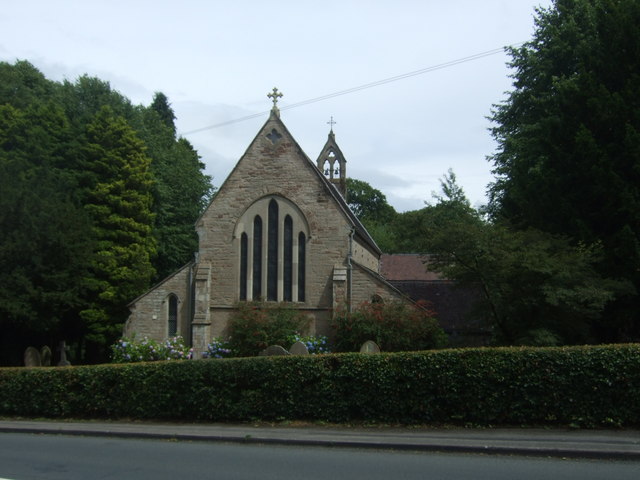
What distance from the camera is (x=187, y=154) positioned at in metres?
49.1

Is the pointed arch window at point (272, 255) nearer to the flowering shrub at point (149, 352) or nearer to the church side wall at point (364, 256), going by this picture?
the church side wall at point (364, 256)

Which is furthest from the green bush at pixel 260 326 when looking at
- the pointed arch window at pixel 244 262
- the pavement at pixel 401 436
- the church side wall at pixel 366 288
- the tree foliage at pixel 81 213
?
the tree foliage at pixel 81 213

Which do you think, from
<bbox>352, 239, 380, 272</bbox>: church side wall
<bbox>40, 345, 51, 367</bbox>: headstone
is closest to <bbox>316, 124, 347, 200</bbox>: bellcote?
<bbox>352, 239, 380, 272</bbox>: church side wall

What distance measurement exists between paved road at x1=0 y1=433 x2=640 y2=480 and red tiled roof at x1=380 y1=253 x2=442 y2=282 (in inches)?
1208

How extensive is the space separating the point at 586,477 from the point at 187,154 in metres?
43.1

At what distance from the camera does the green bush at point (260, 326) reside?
24.9 m

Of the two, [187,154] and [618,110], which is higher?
[187,154]

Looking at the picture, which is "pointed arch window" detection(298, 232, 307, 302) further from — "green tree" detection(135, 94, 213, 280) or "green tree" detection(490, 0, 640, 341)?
"green tree" detection(135, 94, 213, 280)

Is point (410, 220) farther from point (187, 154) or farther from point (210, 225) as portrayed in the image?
point (187, 154)

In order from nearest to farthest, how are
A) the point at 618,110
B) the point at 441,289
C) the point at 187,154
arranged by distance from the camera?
the point at 618,110
the point at 441,289
the point at 187,154

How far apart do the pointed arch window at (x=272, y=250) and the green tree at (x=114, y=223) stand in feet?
28.8

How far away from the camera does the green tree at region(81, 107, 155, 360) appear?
32.9 m

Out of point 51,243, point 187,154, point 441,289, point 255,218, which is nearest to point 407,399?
point 255,218

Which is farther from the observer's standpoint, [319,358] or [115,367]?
[115,367]
